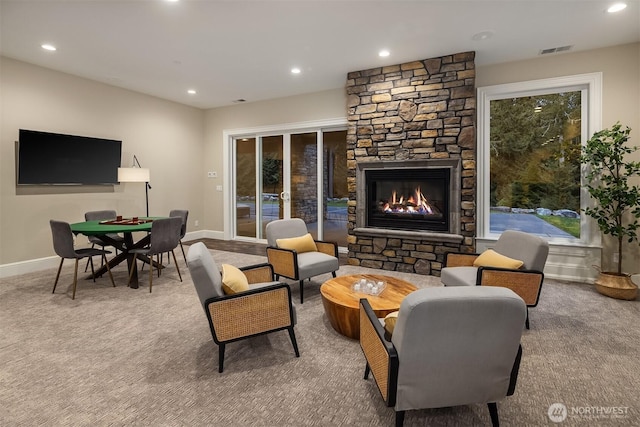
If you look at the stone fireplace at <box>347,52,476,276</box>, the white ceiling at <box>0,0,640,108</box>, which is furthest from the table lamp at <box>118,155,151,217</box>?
the stone fireplace at <box>347,52,476,276</box>

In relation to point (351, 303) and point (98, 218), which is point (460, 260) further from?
point (98, 218)

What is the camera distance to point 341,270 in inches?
191

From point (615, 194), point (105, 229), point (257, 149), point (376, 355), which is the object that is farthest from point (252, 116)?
point (376, 355)

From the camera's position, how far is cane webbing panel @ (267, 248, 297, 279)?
355 cm

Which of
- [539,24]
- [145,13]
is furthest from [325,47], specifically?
[539,24]

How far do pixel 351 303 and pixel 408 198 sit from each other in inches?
107

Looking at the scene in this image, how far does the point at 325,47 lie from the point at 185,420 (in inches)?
156

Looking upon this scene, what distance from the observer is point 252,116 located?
6.82 m

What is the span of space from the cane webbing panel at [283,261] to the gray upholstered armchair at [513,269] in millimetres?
1529

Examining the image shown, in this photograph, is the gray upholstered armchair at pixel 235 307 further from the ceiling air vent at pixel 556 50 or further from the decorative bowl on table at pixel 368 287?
the ceiling air vent at pixel 556 50

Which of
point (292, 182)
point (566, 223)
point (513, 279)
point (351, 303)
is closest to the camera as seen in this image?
point (351, 303)

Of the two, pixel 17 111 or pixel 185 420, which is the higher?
pixel 17 111

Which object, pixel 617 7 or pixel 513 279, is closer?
pixel 513 279

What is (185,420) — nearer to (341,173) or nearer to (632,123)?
(341,173)
